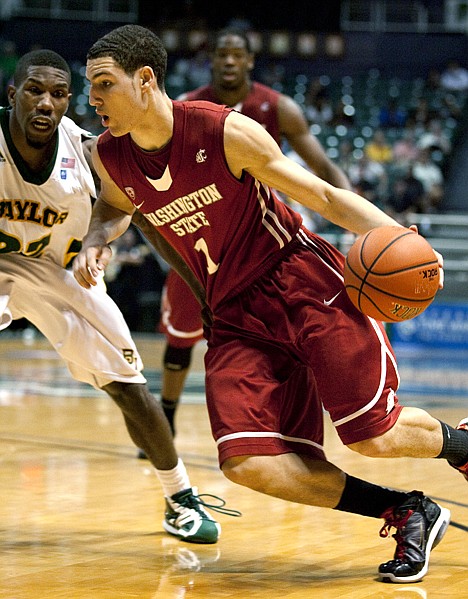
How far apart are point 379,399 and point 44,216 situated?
169 cm

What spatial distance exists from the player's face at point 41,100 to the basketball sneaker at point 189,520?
1616 millimetres

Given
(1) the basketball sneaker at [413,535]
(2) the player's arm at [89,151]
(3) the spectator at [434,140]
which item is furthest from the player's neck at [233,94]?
(3) the spectator at [434,140]

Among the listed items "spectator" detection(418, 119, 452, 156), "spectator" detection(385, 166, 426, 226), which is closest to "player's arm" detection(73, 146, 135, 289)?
"spectator" detection(385, 166, 426, 226)

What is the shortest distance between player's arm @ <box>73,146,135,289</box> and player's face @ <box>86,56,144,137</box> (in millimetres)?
332

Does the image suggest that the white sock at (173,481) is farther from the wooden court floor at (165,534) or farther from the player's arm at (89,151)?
the player's arm at (89,151)

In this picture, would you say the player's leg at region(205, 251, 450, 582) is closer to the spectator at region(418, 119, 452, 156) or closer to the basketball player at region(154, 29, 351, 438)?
the basketball player at region(154, 29, 351, 438)

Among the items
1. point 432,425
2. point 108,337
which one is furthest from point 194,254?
point 432,425

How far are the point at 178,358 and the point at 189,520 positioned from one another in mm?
1976

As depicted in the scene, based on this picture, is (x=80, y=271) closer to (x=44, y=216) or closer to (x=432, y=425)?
(x=44, y=216)

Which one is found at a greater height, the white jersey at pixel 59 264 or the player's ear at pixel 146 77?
the player's ear at pixel 146 77

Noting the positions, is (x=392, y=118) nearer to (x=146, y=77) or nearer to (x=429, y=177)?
(x=429, y=177)

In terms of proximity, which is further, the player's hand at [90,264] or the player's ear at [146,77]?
the player's hand at [90,264]

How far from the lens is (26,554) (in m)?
3.94

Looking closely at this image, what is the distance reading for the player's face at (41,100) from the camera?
419cm
